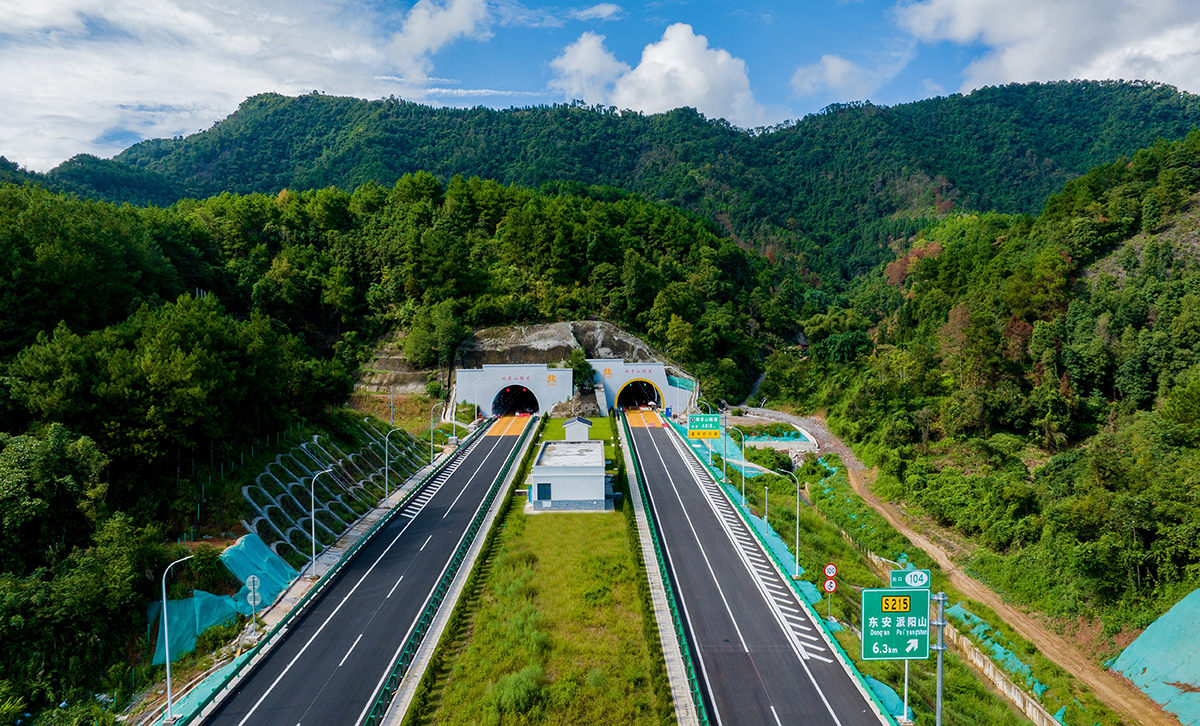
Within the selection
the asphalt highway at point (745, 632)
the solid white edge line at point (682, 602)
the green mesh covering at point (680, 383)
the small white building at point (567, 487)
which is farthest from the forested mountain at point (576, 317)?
the solid white edge line at point (682, 602)

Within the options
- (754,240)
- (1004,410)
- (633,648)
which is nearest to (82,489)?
(633,648)

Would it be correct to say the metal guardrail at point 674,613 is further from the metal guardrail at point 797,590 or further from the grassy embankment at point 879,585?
the grassy embankment at point 879,585

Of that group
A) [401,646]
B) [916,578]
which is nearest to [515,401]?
[401,646]

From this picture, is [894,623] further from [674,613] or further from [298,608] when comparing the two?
[298,608]

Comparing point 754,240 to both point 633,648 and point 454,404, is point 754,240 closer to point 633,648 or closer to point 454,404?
point 454,404

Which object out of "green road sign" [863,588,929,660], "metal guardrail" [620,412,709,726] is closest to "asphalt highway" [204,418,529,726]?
"metal guardrail" [620,412,709,726]
